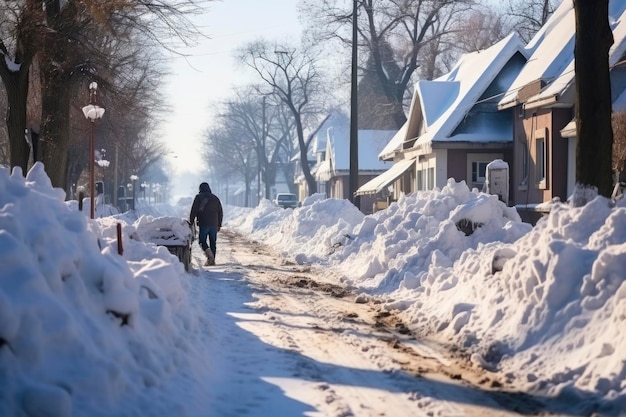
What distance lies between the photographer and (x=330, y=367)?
779 centimetres

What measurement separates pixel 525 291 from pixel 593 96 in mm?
3158

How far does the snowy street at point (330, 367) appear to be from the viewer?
20.9 ft

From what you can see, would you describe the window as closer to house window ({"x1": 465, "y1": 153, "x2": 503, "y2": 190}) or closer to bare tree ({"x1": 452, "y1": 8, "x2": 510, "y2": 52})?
house window ({"x1": 465, "y1": 153, "x2": 503, "y2": 190})

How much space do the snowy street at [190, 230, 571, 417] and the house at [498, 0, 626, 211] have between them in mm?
12526

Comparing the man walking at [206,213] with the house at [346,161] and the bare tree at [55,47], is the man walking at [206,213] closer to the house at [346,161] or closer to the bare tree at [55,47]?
the bare tree at [55,47]

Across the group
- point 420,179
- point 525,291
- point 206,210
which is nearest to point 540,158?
point 420,179

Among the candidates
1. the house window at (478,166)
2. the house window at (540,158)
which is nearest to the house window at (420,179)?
the house window at (478,166)

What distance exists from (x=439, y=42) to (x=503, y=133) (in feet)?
73.4

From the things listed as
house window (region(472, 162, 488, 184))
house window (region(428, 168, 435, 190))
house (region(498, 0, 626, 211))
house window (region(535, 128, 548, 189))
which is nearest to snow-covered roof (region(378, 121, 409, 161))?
house window (region(428, 168, 435, 190))

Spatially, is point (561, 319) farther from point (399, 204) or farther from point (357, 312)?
point (399, 204)

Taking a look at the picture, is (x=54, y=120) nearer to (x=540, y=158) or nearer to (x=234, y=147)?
(x=540, y=158)

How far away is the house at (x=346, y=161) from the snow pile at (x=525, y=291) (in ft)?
117

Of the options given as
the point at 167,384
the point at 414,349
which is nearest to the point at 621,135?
the point at 414,349

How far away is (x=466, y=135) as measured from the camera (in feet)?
93.7
